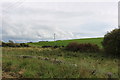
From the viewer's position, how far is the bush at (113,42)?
884 inches

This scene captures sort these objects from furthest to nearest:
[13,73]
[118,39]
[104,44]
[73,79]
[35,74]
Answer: [104,44] → [118,39] → [13,73] → [35,74] → [73,79]

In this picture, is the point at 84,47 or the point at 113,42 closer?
the point at 113,42

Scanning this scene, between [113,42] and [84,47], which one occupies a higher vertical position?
[113,42]

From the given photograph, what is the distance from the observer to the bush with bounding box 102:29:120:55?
2245cm

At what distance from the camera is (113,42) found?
23.1m

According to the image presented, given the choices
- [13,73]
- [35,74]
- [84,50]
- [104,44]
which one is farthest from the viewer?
[84,50]

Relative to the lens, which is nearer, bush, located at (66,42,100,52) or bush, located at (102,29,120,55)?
bush, located at (102,29,120,55)

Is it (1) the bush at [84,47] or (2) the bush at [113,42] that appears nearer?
(2) the bush at [113,42]

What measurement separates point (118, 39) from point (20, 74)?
769 inches

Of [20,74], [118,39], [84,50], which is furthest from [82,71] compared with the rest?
[84,50]

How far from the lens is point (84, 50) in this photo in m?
29.4

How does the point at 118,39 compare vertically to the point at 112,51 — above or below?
above

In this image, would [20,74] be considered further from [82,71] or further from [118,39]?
[118,39]

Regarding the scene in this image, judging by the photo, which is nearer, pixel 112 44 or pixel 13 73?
pixel 13 73
